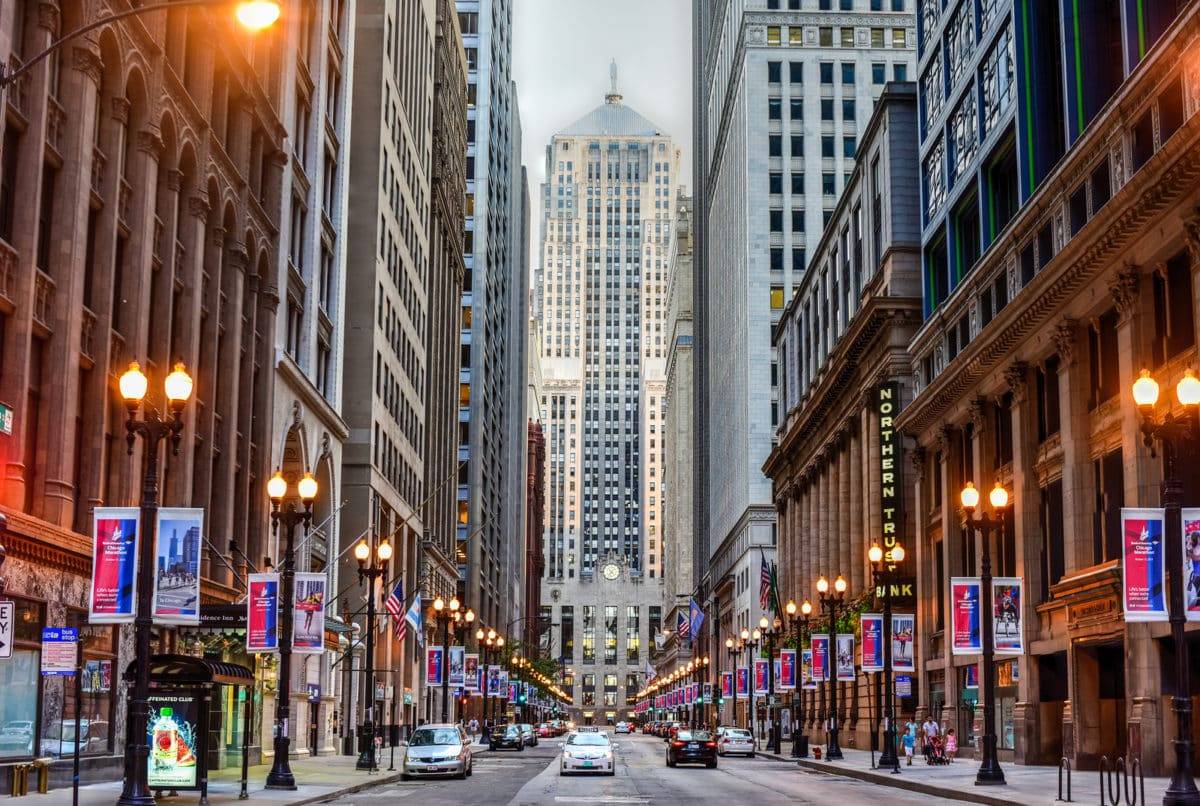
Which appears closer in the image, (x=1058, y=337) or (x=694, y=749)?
(x=1058, y=337)

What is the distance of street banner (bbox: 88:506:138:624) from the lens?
935 inches

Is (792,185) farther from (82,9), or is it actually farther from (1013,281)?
(82,9)

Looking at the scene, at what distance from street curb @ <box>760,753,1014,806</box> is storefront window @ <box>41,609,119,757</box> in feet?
66.9

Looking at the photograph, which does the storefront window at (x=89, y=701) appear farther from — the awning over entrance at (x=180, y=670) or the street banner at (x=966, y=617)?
the street banner at (x=966, y=617)

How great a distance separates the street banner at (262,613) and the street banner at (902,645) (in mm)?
26550

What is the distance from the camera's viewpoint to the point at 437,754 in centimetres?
4566

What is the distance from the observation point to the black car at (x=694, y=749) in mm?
58781

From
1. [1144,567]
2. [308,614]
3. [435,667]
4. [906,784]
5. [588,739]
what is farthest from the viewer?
[435,667]

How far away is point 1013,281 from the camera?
55.2 metres

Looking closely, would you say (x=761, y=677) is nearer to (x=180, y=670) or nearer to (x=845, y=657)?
(x=845, y=657)

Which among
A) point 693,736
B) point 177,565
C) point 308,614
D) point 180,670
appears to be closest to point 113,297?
point 308,614

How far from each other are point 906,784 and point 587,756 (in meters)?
12.4

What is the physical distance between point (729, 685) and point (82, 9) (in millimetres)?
89552

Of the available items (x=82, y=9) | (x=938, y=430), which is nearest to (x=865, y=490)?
(x=938, y=430)
